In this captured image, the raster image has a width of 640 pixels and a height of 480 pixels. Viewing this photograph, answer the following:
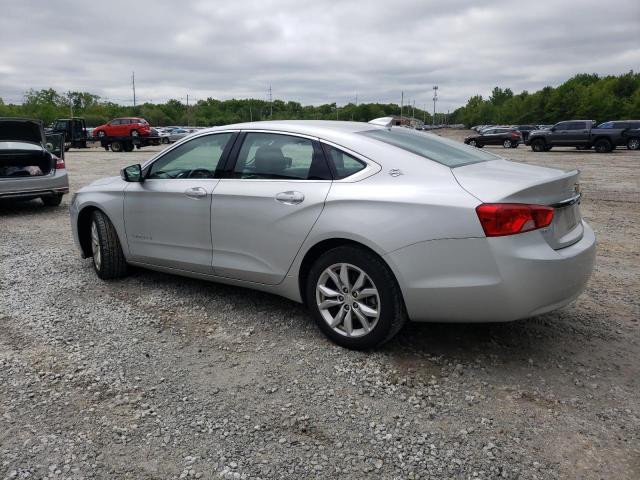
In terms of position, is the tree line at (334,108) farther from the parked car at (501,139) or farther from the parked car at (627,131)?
the parked car at (627,131)

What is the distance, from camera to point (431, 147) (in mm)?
3939

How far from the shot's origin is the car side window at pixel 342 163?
358 cm

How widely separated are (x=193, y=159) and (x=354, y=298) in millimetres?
1942

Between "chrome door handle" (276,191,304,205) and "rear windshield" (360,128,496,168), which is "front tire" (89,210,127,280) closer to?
"chrome door handle" (276,191,304,205)

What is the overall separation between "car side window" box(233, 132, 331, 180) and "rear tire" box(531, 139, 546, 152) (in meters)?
28.5

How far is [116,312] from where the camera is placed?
4414 mm

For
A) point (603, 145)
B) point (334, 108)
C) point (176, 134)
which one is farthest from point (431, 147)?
point (334, 108)

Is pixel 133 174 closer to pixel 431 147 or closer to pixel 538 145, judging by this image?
pixel 431 147

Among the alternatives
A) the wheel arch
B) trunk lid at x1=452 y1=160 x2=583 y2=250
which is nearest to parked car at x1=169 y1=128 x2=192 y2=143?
the wheel arch

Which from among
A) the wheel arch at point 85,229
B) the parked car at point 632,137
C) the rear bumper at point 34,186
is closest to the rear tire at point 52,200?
the rear bumper at point 34,186

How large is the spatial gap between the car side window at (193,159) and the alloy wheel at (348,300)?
1.40 m

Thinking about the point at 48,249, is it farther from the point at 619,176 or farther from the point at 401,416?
the point at 619,176

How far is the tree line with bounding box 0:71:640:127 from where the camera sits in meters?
86.7

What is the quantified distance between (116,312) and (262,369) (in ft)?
5.33
